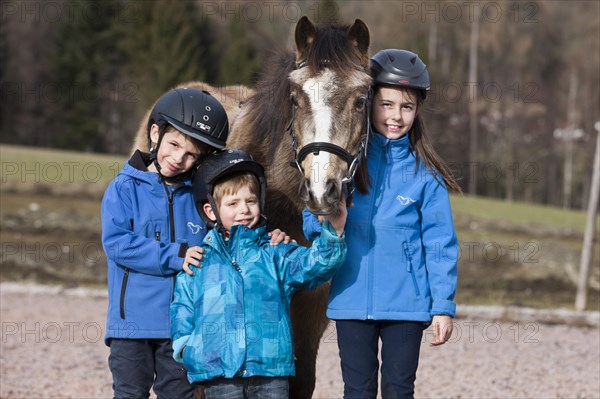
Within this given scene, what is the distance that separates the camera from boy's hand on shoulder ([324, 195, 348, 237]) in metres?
3.11

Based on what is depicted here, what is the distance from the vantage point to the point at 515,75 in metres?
41.8

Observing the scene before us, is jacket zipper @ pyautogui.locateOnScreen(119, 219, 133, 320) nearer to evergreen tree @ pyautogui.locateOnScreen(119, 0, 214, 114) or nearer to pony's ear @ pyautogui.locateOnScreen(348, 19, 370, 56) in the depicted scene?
pony's ear @ pyautogui.locateOnScreen(348, 19, 370, 56)

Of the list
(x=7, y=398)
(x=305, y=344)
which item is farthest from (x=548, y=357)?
(x=7, y=398)

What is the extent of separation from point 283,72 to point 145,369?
1.58 metres

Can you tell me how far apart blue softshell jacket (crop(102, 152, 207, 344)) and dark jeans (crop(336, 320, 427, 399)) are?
2.73 ft

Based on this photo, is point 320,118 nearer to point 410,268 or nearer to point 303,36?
point 303,36

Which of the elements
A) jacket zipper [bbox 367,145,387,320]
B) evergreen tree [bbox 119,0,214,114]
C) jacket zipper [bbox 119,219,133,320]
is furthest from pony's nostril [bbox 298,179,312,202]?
evergreen tree [bbox 119,0,214,114]

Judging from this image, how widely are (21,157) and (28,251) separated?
7570 mm

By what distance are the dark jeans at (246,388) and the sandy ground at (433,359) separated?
3.13 meters

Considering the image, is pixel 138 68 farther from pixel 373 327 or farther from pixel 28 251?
pixel 373 327

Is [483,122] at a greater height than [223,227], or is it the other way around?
[483,122]

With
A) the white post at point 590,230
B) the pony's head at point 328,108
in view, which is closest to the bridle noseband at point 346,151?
the pony's head at point 328,108

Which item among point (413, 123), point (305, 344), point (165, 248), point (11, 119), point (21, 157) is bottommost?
point (305, 344)

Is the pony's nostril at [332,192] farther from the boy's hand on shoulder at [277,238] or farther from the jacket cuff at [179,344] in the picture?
the jacket cuff at [179,344]
